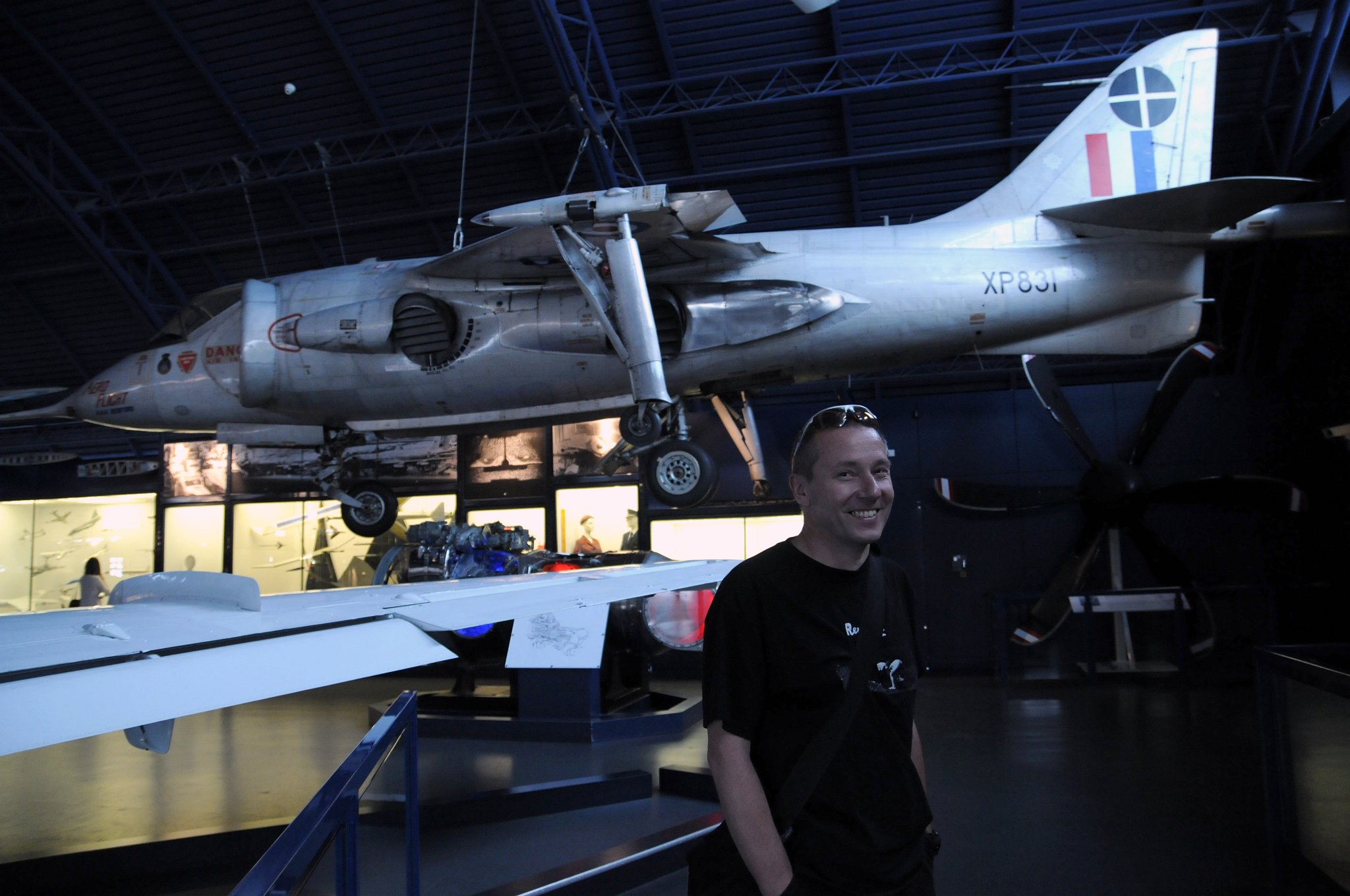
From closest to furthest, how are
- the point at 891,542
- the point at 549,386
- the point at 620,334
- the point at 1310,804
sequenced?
1. the point at 1310,804
2. the point at 620,334
3. the point at 549,386
4. the point at 891,542

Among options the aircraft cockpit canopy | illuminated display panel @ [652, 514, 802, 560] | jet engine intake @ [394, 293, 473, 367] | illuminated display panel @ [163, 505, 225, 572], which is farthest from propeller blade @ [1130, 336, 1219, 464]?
illuminated display panel @ [163, 505, 225, 572]

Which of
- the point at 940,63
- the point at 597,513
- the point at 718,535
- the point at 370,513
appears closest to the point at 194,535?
the point at 370,513

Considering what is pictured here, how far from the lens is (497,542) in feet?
32.0

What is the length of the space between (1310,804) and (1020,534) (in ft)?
29.9

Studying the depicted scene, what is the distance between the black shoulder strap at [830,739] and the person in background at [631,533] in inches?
450

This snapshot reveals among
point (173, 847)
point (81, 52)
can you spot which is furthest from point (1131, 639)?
point (81, 52)

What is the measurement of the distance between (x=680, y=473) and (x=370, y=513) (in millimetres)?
4450

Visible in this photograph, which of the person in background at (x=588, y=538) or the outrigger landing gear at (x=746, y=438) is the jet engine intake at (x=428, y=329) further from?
the person in background at (x=588, y=538)

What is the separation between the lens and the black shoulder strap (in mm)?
1853

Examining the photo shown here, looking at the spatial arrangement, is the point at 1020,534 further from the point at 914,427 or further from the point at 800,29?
the point at 800,29

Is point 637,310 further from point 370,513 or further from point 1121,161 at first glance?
point 1121,161

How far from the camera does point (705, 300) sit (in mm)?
9758

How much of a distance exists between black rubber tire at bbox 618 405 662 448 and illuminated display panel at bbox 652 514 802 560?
3233 millimetres

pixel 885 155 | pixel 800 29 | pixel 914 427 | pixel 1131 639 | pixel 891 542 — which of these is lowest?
pixel 1131 639
